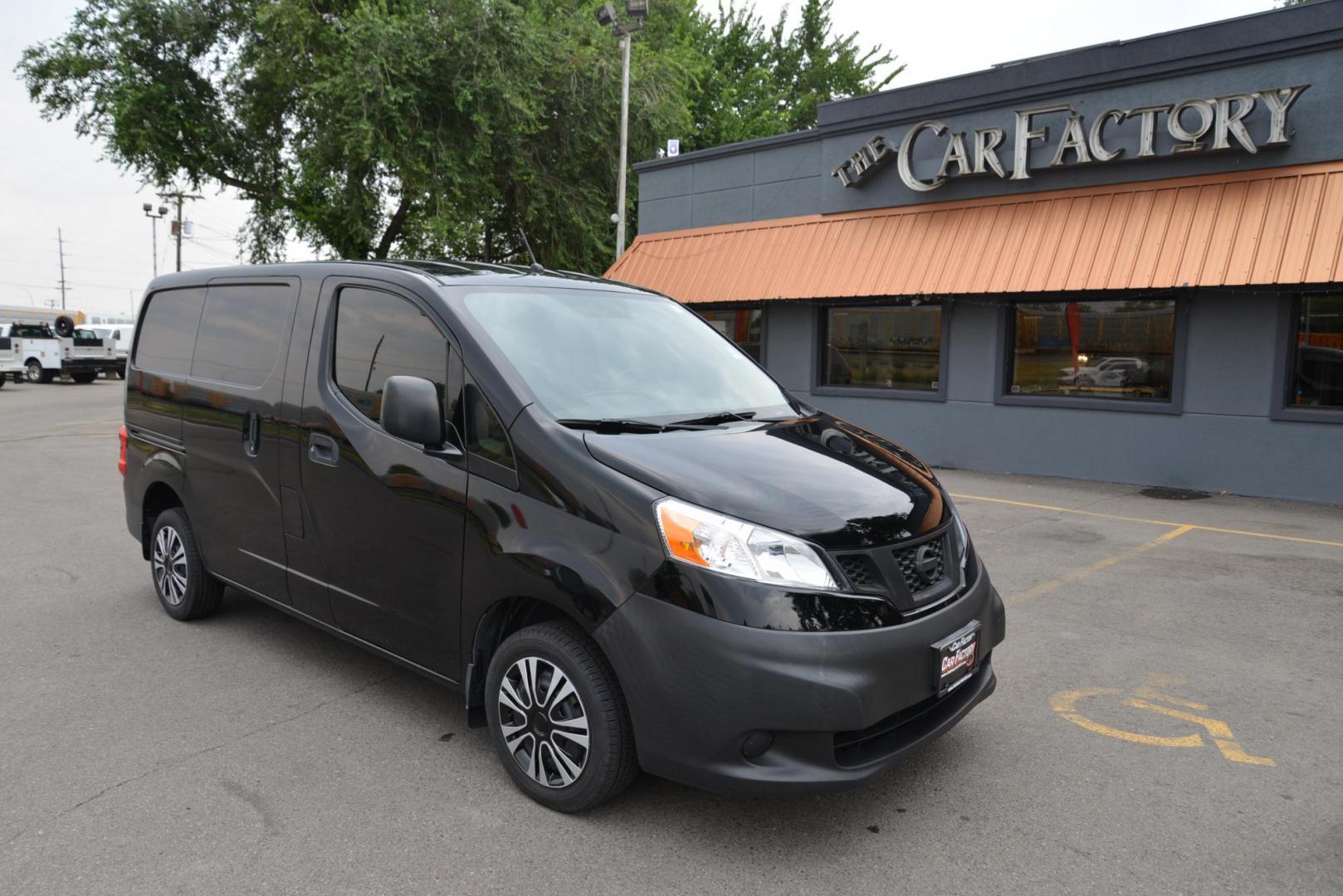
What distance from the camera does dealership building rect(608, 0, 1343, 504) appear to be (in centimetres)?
977

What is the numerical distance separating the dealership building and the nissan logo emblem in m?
8.28

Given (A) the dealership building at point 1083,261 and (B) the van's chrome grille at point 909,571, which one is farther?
(A) the dealership building at point 1083,261

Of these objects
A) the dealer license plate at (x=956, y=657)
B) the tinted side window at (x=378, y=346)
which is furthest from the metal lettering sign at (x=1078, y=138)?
the tinted side window at (x=378, y=346)

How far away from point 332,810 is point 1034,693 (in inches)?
125

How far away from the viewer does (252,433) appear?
4.43 m

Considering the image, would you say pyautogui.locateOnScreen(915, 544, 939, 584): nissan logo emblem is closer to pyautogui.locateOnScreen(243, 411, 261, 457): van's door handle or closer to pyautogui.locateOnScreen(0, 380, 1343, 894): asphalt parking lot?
pyautogui.locateOnScreen(0, 380, 1343, 894): asphalt parking lot

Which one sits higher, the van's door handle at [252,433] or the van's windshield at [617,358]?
the van's windshield at [617,358]

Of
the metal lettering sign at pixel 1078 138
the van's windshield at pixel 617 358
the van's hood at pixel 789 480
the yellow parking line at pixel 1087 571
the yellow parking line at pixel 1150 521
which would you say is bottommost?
the yellow parking line at pixel 1087 571

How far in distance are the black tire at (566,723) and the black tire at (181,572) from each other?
261cm

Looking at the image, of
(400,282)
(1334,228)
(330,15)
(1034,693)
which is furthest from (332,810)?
(330,15)

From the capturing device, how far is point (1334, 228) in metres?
9.24

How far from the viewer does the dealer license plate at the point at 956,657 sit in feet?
10.1

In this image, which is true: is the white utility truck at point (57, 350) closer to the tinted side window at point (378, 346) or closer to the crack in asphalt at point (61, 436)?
the crack in asphalt at point (61, 436)

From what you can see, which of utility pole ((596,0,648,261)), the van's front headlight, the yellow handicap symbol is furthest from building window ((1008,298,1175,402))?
the van's front headlight
